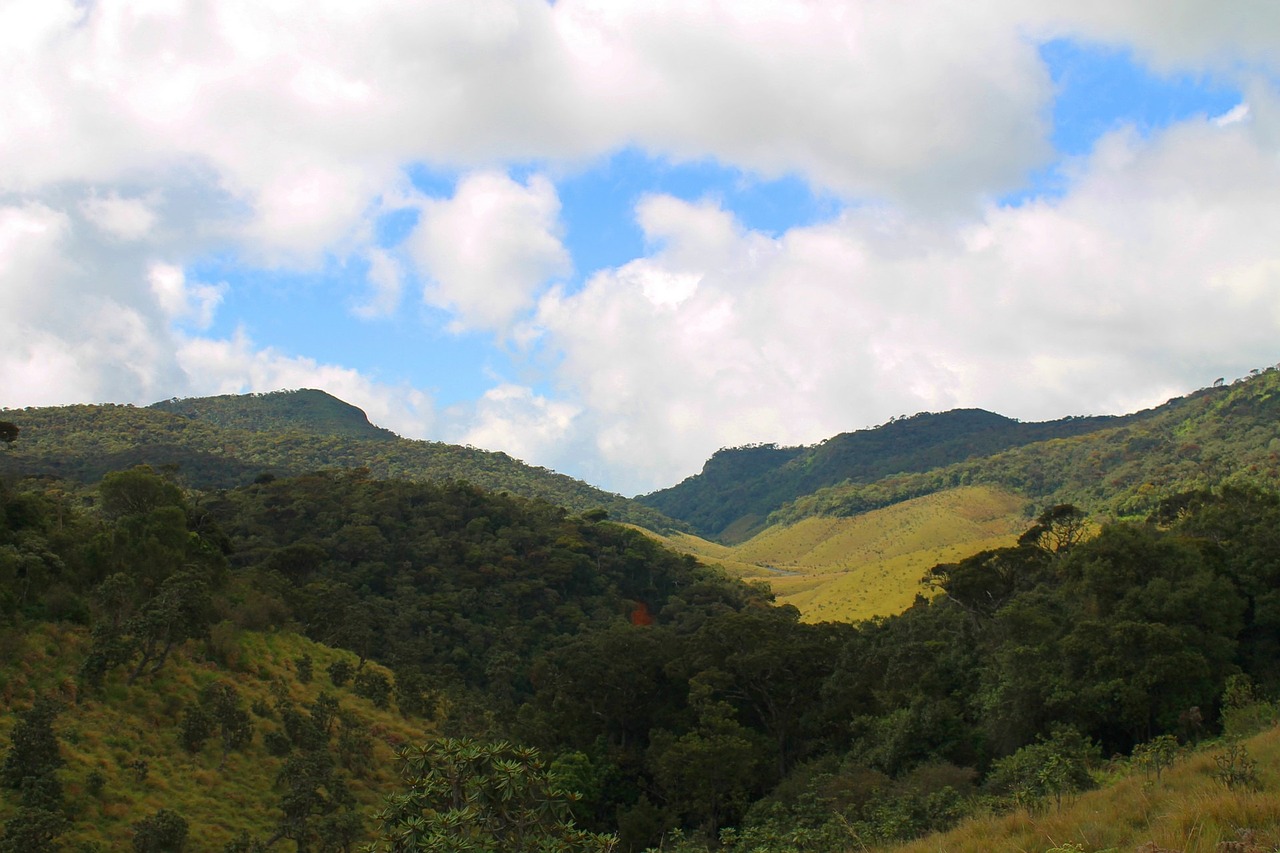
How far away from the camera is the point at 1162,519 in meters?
45.9

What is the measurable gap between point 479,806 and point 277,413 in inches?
7416

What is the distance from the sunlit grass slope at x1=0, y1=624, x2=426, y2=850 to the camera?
23.5 m

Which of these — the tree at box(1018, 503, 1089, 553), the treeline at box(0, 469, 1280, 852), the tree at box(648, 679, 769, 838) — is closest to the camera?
the treeline at box(0, 469, 1280, 852)

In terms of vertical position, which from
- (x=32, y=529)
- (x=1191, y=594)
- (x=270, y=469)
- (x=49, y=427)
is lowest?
(x=1191, y=594)

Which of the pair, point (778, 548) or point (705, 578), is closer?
point (705, 578)

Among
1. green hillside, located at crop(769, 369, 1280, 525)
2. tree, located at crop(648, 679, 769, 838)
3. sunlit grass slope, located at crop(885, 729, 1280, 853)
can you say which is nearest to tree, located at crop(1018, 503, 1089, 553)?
tree, located at crop(648, 679, 769, 838)

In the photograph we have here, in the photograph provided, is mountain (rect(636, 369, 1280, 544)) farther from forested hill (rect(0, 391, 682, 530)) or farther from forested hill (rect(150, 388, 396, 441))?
forested hill (rect(150, 388, 396, 441))

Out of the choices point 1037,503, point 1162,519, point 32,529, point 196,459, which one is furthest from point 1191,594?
point 1037,503

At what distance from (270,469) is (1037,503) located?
10832 cm

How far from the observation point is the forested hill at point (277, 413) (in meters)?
177

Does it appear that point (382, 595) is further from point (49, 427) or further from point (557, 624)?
point (49, 427)

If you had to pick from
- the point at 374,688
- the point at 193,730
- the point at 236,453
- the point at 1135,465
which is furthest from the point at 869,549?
the point at 193,730

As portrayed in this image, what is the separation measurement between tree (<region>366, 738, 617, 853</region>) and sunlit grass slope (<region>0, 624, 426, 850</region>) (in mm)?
15580

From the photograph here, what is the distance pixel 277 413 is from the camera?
7269 inches
